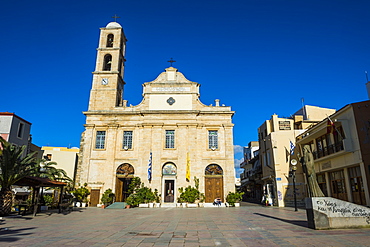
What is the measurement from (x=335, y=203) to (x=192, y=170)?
18274mm

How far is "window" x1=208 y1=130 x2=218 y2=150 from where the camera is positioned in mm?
28944

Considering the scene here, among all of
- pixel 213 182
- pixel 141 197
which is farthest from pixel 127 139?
pixel 213 182

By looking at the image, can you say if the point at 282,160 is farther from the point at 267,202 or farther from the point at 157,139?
the point at 157,139

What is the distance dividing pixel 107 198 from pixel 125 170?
350 centimetres

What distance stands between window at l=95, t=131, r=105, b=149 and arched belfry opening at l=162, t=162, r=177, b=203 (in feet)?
24.5

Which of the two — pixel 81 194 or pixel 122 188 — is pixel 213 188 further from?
pixel 81 194

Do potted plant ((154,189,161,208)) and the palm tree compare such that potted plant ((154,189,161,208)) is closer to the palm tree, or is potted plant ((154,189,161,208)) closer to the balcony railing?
the palm tree

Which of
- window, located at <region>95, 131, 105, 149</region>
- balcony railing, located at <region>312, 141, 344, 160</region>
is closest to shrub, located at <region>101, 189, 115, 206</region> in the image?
window, located at <region>95, 131, 105, 149</region>

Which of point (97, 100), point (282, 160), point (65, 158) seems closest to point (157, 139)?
point (97, 100)

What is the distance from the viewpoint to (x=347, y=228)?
10.2 meters

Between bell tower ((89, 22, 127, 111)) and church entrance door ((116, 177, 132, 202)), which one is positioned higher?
bell tower ((89, 22, 127, 111))

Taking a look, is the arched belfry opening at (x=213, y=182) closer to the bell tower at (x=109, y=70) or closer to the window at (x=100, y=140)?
the window at (x=100, y=140)

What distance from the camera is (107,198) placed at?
2625 cm

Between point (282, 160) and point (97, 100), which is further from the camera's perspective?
point (97, 100)
